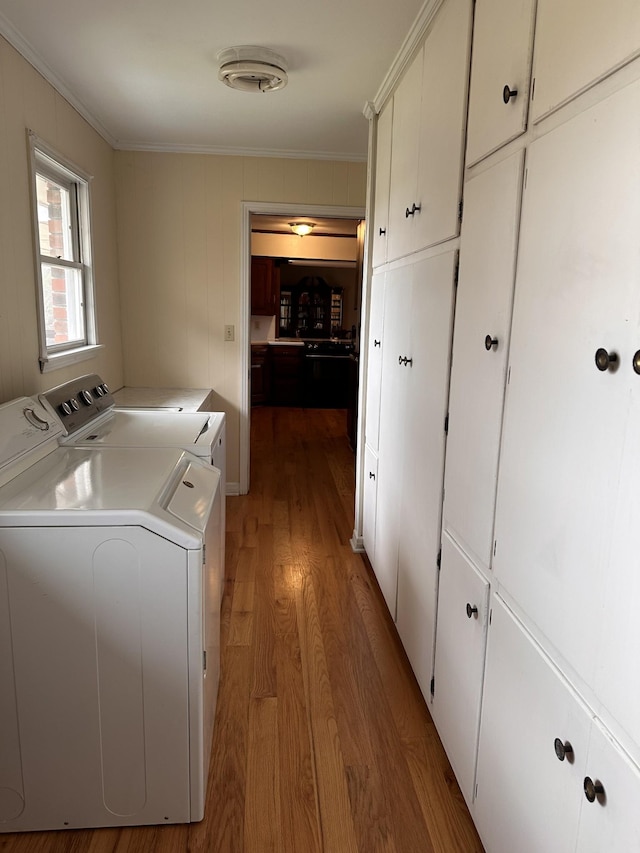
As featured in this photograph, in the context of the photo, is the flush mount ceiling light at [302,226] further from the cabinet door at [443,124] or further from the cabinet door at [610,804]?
the cabinet door at [610,804]

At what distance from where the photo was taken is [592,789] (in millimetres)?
938

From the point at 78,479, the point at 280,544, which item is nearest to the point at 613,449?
the point at 78,479

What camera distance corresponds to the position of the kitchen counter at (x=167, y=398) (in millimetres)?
3438

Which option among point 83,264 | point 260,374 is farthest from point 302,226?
point 83,264

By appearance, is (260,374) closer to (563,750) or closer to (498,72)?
(498,72)

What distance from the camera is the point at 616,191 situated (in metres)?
0.90

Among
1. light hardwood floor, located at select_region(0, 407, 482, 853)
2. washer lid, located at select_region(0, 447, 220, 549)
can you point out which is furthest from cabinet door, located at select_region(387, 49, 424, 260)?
light hardwood floor, located at select_region(0, 407, 482, 853)

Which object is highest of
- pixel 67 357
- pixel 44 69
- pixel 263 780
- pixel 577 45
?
pixel 44 69

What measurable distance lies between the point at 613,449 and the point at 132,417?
217 cm

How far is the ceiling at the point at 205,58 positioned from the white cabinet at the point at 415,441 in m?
0.87

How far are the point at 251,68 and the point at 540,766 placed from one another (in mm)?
2584

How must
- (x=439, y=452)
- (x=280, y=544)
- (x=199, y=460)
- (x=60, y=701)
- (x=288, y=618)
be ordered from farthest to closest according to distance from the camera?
1. (x=280, y=544)
2. (x=288, y=618)
3. (x=199, y=460)
4. (x=439, y=452)
5. (x=60, y=701)

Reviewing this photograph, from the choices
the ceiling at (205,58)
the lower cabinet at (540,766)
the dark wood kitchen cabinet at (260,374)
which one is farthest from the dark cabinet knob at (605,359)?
the dark wood kitchen cabinet at (260,374)

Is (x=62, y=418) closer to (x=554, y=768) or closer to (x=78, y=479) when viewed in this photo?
(x=78, y=479)
